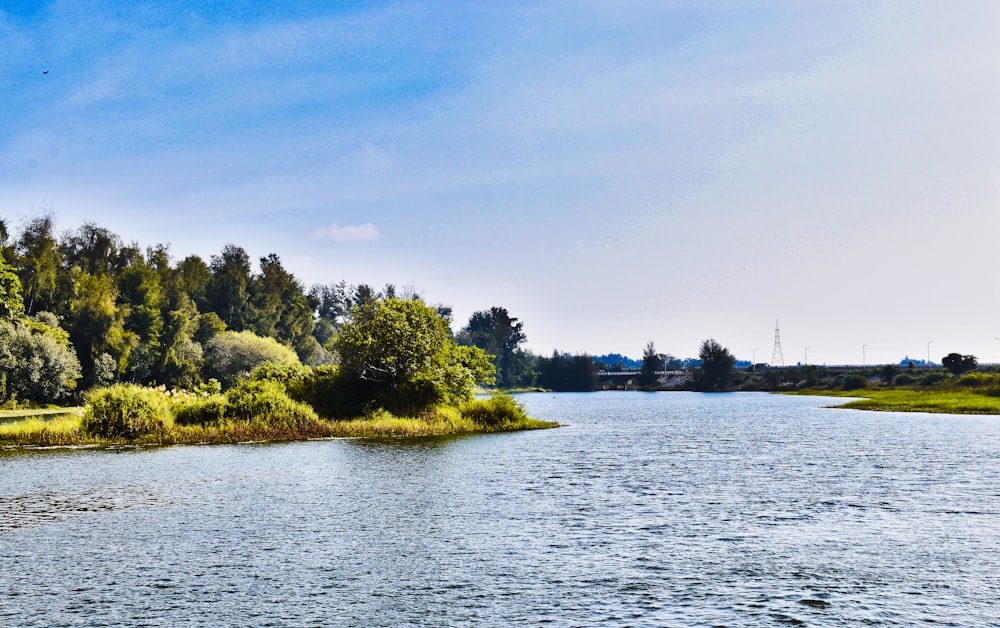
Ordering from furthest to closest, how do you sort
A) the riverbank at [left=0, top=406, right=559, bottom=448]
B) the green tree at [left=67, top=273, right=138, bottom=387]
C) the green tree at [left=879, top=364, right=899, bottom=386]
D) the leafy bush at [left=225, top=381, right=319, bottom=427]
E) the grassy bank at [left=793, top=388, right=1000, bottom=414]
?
the green tree at [left=879, top=364, right=899, bottom=386], the green tree at [left=67, top=273, right=138, bottom=387], the grassy bank at [left=793, top=388, right=1000, bottom=414], the leafy bush at [left=225, top=381, right=319, bottom=427], the riverbank at [left=0, top=406, right=559, bottom=448]

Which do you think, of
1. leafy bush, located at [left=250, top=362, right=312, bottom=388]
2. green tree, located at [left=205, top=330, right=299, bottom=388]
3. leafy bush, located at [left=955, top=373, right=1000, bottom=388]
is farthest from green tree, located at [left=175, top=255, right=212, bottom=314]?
leafy bush, located at [left=955, top=373, right=1000, bottom=388]

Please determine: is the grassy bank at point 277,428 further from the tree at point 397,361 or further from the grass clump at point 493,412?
the tree at point 397,361

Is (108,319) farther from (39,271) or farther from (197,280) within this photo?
(197,280)

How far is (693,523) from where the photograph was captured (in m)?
28.2

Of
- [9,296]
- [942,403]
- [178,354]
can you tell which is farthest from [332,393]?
[942,403]

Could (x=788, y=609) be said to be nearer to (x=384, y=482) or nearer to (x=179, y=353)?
(x=384, y=482)

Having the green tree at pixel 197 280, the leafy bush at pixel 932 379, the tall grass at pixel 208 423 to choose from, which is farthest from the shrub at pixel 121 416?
the leafy bush at pixel 932 379

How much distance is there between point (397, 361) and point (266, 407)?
457 inches

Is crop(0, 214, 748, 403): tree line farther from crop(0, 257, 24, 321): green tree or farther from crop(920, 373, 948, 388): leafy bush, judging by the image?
crop(920, 373, 948, 388): leafy bush

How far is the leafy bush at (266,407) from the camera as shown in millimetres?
58906

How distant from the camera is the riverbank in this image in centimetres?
5250

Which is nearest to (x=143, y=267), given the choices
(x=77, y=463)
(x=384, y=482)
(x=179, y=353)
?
(x=179, y=353)

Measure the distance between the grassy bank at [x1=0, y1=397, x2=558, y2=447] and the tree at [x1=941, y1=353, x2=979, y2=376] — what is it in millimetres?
123793

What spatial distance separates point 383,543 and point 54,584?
877 cm
